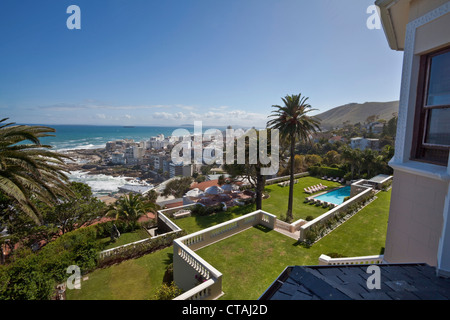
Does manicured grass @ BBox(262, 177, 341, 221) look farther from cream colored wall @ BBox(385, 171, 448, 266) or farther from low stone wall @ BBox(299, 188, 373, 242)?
cream colored wall @ BBox(385, 171, 448, 266)

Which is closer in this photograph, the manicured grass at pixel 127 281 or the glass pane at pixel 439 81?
the glass pane at pixel 439 81

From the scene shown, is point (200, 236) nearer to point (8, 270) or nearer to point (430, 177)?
point (8, 270)

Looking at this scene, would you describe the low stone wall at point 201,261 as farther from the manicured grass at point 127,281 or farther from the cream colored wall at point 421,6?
Result: the cream colored wall at point 421,6

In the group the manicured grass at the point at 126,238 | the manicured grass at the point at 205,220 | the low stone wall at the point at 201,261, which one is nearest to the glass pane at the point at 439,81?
the low stone wall at the point at 201,261

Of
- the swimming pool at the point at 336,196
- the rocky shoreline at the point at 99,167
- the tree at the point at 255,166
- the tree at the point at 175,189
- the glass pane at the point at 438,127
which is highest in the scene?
the glass pane at the point at 438,127

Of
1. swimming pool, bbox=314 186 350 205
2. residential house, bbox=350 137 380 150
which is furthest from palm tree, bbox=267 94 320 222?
residential house, bbox=350 137 380 150
